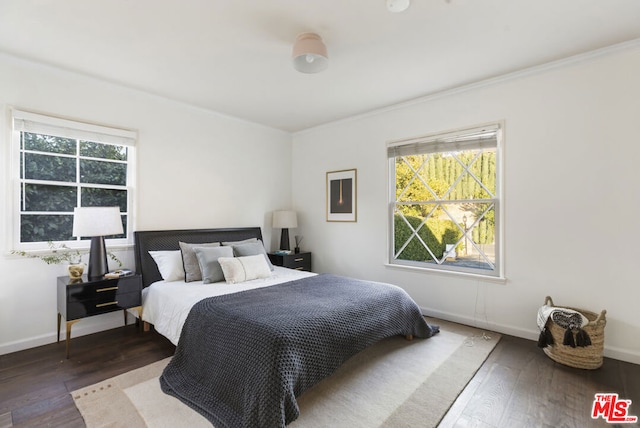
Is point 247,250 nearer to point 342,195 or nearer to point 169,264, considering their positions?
point 169,264

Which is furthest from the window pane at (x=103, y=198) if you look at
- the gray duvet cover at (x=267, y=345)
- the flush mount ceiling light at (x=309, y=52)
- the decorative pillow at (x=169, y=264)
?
the flush mount ceiling light at (x=309, y=52)

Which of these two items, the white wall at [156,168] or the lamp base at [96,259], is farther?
the lamp base at [96,259]

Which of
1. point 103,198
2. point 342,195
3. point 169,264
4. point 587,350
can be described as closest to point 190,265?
point 169,264

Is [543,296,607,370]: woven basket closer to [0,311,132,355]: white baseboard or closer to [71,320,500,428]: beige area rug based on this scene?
[71,320,500,428]: beige area rug

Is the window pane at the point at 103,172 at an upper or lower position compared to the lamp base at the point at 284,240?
upper

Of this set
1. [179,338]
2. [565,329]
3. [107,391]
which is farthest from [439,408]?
[107,391]

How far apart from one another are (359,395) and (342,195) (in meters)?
2.80

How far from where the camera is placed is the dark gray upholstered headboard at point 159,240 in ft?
11.0

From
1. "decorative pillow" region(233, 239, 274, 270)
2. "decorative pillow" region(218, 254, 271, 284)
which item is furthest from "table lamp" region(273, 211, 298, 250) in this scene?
"decorative pillow" region(218, 254, 271, 284)

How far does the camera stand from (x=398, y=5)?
203 cm

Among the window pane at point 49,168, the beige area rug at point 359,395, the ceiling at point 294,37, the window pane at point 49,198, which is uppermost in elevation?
the ceiling at point 294,37

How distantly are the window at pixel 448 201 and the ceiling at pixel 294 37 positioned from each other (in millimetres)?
665

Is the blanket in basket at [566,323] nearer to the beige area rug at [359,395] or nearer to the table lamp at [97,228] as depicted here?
the beige area rug at [359,395]

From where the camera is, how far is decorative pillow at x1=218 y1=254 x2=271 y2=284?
10.5 feet
